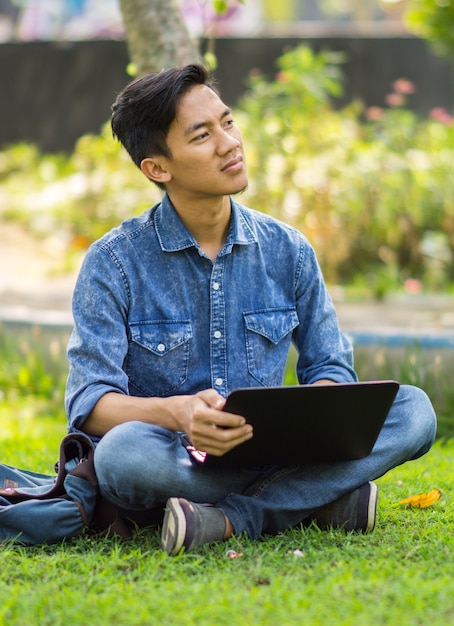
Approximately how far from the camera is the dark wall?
412 inches

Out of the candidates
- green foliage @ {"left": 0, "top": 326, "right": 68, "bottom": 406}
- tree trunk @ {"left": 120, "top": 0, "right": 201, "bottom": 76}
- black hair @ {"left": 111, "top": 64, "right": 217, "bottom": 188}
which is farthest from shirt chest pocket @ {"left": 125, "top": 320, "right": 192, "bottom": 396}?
green foliage @ {"left": 0, "top": 326, "right": 68, "bottom": 406}

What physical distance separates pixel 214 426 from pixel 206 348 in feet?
1.71

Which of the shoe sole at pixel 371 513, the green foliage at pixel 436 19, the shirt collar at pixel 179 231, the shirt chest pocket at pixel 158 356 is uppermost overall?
the green foliage at pixel 436 19

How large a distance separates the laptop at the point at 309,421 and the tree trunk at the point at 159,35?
2.27m

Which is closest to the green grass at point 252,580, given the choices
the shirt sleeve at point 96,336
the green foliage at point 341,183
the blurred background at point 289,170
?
the shirt sleeve at point 96,336

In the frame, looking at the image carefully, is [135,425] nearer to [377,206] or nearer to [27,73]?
[377,206]

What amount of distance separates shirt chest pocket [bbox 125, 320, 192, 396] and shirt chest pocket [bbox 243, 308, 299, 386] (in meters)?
0.19

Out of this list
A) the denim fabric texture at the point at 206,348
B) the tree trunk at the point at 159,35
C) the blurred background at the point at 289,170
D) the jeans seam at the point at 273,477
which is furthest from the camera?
the blurred background at the point at 289,170

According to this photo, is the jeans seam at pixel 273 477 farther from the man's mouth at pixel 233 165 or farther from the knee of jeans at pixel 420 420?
the man's mouth at pixel 233 165

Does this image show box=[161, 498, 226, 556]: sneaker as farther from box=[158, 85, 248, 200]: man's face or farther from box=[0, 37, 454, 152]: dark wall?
box=[0, 37, 454, 152]: dark wall

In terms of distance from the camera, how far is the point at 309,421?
2652 mm

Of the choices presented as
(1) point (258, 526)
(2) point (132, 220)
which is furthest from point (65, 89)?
(1) point (258, 526)

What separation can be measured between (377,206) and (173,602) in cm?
482

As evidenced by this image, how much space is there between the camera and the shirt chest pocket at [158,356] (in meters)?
3.01
